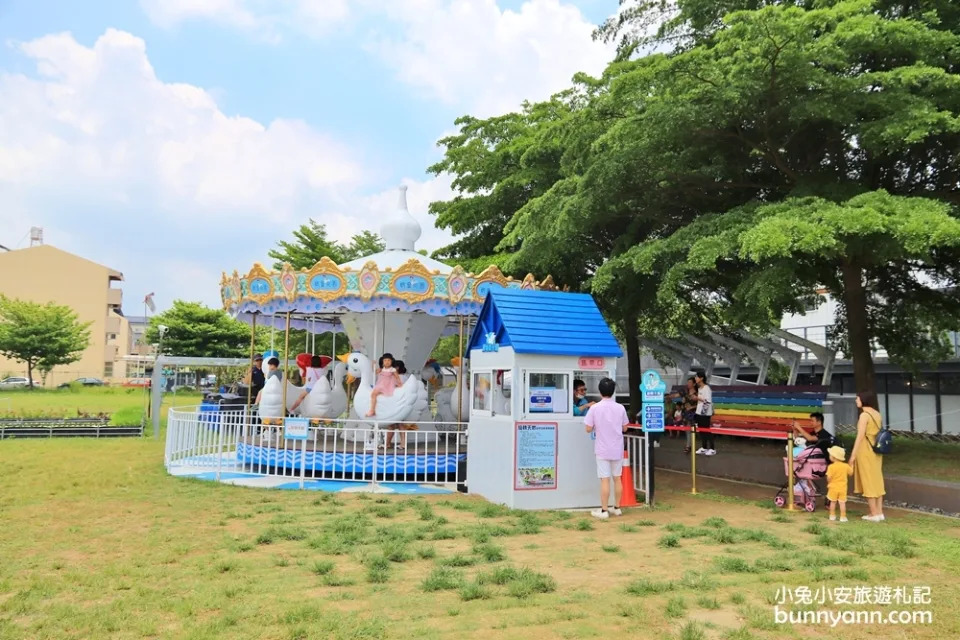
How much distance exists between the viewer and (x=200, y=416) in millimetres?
12523

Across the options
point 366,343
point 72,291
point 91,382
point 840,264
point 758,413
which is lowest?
point 91,382

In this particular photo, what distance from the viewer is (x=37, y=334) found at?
45.3 m

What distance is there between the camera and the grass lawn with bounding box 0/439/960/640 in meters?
4.53

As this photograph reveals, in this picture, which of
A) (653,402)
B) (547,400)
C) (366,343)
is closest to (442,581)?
(547,400)

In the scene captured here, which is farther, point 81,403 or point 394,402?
point 81,403

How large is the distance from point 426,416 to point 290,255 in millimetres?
21560

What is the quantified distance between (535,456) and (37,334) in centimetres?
4751

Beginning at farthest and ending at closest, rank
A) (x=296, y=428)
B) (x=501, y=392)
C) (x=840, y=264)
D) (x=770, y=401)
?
(x=770, y=401), (x=840, y=264), (x=296, y=428), (x=501, y=392)

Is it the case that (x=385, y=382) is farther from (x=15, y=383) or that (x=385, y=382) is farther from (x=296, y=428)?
(x=15, y=383)

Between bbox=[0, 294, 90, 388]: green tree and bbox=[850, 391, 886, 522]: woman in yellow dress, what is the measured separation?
165 feet

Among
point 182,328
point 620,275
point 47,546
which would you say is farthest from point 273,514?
point 182,328

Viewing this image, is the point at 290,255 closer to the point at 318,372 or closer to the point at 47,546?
the point at 318,372

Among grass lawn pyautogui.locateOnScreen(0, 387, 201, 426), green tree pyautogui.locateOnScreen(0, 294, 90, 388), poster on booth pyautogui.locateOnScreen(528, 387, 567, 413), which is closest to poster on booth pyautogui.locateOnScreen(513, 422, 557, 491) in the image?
poster on booth pyautogui.locateOnScreen(528, 387, 567, 413)

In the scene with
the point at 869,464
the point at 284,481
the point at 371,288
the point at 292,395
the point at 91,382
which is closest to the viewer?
the point at 869,464
